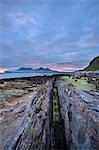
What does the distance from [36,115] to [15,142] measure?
0.99 meters

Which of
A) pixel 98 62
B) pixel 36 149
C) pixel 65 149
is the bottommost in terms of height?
pixel 65 149

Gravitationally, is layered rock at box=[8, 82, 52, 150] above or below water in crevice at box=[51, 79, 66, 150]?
above

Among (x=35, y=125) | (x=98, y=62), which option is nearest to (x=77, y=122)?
(x=35, y=125)

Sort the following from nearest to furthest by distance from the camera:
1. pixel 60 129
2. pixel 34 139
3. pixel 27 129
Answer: pixel 34 139, pixel 27 129, pixel 60 129

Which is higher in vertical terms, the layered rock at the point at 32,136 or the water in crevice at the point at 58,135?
the layered rock at the point at 32,136

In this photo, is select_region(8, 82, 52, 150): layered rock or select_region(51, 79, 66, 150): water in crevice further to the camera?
select_region(51, 79, 66, 150): water in crevice

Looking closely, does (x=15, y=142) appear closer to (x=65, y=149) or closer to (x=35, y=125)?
(x=35, y=125)

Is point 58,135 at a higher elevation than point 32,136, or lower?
lower

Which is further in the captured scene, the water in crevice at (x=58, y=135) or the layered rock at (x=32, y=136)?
the water in crevice at (x=58, y=135)

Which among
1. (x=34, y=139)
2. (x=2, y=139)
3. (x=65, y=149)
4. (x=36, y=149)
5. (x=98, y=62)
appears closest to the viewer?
(x=36, y=149)

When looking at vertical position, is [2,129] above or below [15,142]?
below

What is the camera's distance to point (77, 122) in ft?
10.0

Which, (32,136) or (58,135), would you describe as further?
(58,135)

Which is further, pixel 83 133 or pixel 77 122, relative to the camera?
pixel 77 122
